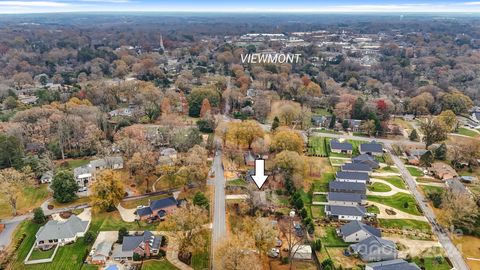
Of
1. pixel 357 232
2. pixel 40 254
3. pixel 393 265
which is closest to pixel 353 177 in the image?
pixel 357 232

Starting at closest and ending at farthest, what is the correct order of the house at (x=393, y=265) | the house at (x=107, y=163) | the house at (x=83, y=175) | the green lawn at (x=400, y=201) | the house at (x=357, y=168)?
the house at (x=393, y=265), the green lawn at (x=400, y=201), the house at (x=83, y=175), the house at (x=107, y=163), the house at (x=357, y=168)

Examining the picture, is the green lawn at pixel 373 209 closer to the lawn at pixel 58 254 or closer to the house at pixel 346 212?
the house at pixel 346 212

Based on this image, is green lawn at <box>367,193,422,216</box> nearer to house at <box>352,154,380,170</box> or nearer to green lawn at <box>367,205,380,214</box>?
green lawn at <box>367,205,380,214</box>

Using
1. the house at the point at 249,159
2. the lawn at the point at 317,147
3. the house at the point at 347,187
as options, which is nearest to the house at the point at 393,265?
the house at the point at 347,187

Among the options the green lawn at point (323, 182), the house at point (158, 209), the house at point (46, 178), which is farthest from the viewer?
the house at point (46, 178)

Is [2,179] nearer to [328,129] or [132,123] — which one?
[132,123]

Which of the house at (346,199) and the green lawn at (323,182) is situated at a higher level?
the house at (346,199)
